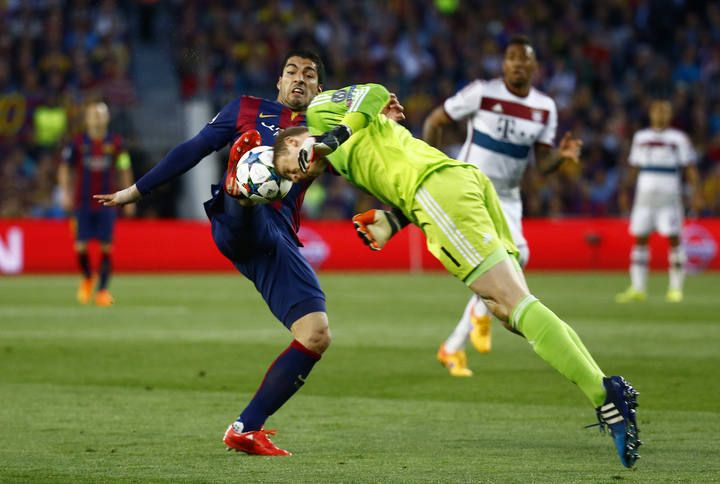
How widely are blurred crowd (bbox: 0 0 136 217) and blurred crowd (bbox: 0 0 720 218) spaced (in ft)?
0.13

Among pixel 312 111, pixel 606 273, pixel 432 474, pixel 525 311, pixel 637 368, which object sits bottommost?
pixel 606 273

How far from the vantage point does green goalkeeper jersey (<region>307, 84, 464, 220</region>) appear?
20.7ft

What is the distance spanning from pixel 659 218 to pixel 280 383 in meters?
12.8

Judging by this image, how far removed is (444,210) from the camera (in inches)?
244

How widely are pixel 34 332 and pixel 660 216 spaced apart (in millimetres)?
9314

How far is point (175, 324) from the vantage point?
14641 millimetres

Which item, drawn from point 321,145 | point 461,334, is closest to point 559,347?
point 321,145

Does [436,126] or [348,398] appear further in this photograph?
[436,126]

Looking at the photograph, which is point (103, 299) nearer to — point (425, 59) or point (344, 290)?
point (344, 290)

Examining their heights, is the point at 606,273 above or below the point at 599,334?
below

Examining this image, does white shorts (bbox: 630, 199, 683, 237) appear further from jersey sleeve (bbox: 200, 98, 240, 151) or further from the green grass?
jersey sleeve (bbox: 200, 98, 240, 151)

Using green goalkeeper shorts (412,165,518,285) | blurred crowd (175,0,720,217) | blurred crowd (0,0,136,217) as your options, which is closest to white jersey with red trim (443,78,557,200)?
green goalkeeper shorts (412,165,518,285)

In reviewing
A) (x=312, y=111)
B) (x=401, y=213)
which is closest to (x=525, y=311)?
(x=401, y=213)

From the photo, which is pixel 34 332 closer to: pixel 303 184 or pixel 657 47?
pixel 303 184
